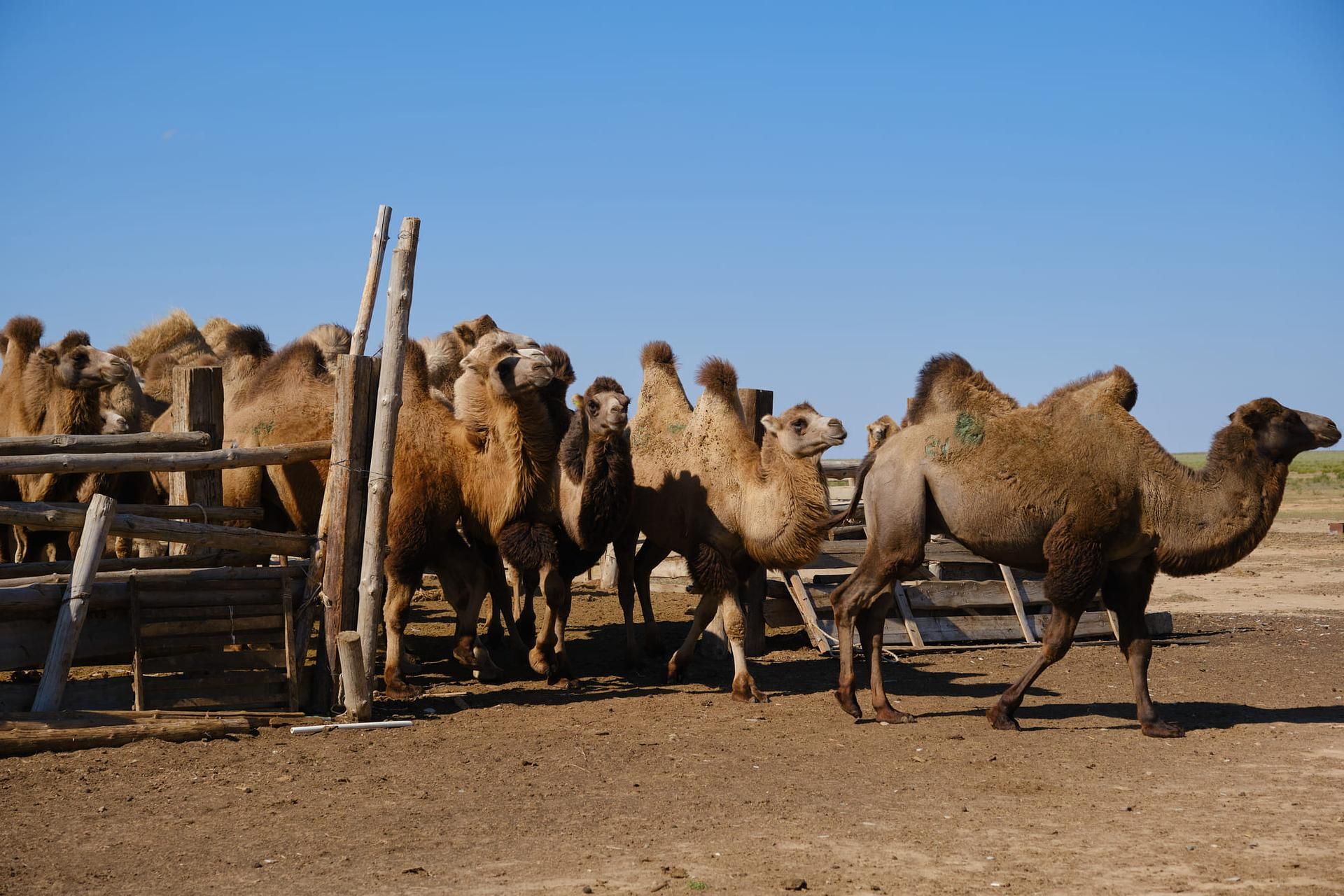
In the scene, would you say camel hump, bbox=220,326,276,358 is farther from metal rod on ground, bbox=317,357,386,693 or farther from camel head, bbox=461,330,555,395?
metal rod on ground, bbox=317,357,386,693

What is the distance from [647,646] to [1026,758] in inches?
186

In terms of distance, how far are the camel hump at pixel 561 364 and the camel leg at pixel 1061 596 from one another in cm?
413

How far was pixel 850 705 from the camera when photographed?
29.3 feet

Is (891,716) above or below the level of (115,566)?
below

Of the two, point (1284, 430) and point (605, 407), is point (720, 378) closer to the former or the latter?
point (605, 407)

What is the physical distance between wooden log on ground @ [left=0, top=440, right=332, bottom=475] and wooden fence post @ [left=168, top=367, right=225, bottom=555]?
556 millimetres

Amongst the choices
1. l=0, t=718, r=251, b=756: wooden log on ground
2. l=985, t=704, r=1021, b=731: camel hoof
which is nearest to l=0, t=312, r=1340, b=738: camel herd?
l=985, t=704, r=1021, b=731: camel hoof

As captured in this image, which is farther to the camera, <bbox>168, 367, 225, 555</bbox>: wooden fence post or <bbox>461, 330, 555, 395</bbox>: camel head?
<bbox>461, 330, 555, 395</bbox>: camel head

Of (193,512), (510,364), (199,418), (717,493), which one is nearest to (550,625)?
(717,493)

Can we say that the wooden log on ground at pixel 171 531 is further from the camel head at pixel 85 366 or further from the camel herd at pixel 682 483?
the camel head at pixel 85 366

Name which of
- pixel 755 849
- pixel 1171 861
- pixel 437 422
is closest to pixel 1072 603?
pixel 1171 861

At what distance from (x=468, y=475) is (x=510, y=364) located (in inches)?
38.2

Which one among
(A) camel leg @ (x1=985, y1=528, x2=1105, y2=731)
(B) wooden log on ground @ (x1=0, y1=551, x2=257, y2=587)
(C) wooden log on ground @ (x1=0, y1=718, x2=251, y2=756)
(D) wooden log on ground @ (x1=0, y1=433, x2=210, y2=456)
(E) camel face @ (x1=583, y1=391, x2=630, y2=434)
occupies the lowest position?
(C) wooden log on ground @ (x1=0, y1=718, x2=251, y2=756)

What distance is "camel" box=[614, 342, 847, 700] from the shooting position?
9.79 m
